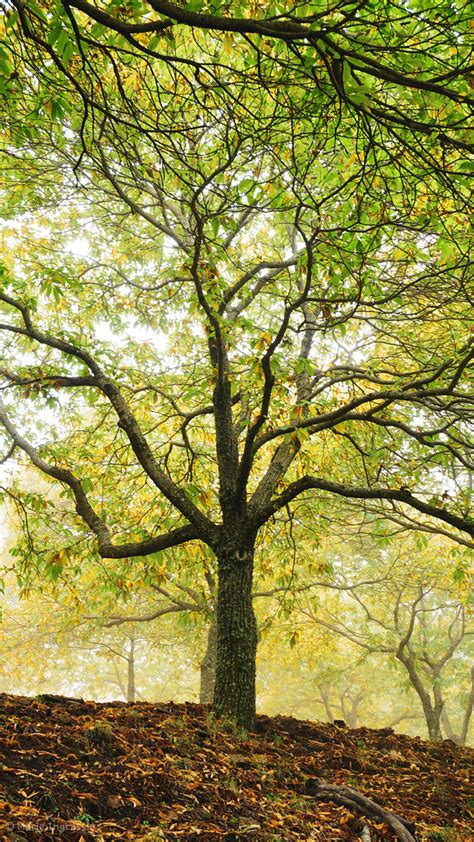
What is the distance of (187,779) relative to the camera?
333cm

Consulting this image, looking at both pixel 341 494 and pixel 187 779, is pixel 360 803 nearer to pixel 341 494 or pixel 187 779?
pixel 187 779

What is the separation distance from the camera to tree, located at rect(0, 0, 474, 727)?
9.89 feet

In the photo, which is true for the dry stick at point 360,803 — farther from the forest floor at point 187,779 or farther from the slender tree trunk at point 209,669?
the slender tree trunk at point 209,669

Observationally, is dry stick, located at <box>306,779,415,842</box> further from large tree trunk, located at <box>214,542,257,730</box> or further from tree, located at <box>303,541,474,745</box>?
tree, located at <box>303,541,474,745</box>

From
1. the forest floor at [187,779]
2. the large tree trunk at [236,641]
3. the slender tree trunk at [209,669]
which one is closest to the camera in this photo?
the forest floor at [187,779]

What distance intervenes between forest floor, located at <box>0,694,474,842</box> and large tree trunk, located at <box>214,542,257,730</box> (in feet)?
0.78

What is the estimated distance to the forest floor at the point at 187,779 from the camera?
2695 millimetres

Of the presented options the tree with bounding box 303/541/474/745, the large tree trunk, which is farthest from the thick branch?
the tree with bounding box 303/541/474/745

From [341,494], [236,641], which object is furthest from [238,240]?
[236,641]

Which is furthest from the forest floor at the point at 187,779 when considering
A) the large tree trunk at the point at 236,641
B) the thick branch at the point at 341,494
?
the thick branch at the point at 341,494

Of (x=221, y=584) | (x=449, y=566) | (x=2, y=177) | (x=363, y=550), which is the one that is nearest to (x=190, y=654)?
(x=363, y=550)

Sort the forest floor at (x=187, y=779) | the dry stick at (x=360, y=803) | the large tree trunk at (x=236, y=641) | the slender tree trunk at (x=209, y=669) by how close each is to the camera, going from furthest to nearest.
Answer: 1. the slender tree trunk at (x=209, y=669)
2. the large tree trunk at (x=236, y=641)
3. the dry stick at (x=360, y=803)
4. the forest floor at (x=187, y=779)

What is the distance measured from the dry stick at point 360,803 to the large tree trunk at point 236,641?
3.68ft

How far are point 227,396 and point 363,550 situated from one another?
7827mm
